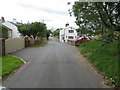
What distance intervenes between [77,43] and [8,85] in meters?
19.7

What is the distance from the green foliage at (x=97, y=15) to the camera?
30.1 feet

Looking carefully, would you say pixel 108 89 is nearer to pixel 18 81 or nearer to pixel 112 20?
pixel 18 81

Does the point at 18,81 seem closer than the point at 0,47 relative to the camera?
Yes

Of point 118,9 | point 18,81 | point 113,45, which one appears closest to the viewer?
point 18,81

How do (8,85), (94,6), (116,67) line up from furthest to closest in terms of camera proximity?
(94,6) < (116,67) < (8,85)

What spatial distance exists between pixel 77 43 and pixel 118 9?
51.9 feet

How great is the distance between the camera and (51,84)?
5684 mm

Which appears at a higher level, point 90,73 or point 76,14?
point 76,14

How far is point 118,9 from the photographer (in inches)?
348

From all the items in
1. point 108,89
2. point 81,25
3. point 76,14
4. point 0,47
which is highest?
point 76,14

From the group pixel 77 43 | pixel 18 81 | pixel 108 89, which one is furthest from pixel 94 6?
pixel 77 43

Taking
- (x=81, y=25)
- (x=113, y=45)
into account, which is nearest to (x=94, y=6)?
(x=81, y=25)

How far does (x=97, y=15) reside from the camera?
34.7 feet

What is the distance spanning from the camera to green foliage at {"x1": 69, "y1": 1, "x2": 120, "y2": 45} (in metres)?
9.18
